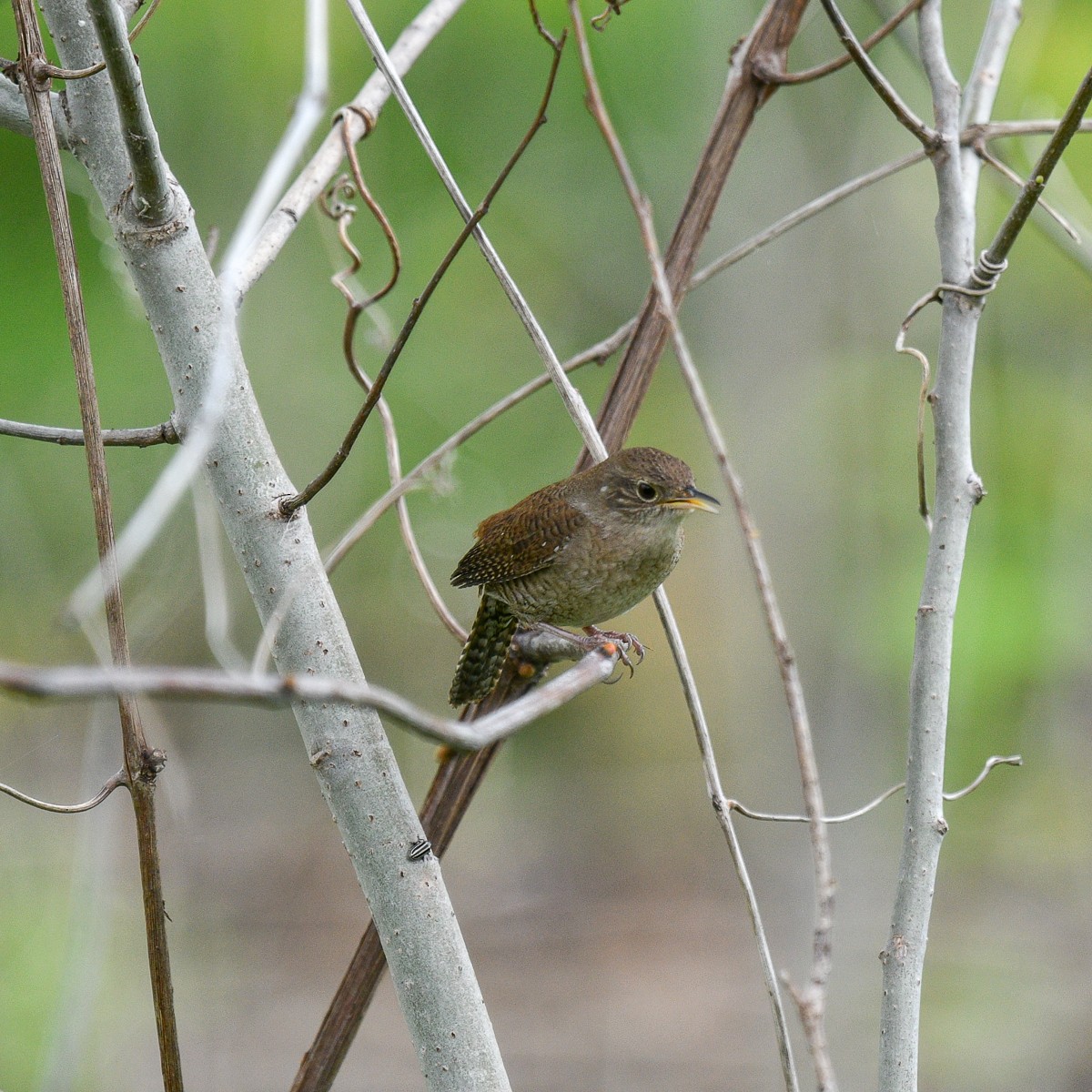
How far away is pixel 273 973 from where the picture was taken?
9383 millimetres

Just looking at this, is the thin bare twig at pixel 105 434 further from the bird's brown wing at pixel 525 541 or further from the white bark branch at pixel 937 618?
the bird's brown wing at pixel 525 541

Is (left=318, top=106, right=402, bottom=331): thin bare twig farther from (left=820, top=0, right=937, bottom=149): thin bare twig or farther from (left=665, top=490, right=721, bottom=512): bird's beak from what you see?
(left=665, top=490, right=721, bottom=512): bird's beak

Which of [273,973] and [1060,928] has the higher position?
[1060,928]

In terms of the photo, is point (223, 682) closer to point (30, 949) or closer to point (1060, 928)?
point (30, 949)

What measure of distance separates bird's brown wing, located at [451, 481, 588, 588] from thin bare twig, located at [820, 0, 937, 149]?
4.09ft

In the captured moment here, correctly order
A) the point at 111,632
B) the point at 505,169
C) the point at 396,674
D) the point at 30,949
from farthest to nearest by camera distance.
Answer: the point at 396,674 < the point at 30,949 < the point at 505,169 < the point at 111,632

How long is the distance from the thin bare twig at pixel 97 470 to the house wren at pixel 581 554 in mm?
1243

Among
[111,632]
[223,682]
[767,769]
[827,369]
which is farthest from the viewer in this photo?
[827,369]

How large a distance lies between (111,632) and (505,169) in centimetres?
68

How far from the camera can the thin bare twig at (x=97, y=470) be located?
116 centimetres

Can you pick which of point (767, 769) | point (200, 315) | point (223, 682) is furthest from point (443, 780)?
point (767, 769)

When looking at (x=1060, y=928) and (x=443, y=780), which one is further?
(x=1060, y=928)

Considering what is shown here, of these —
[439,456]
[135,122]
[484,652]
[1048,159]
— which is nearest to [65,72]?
[135,122]

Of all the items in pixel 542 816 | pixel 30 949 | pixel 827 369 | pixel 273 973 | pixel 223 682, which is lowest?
pixel 223 682
